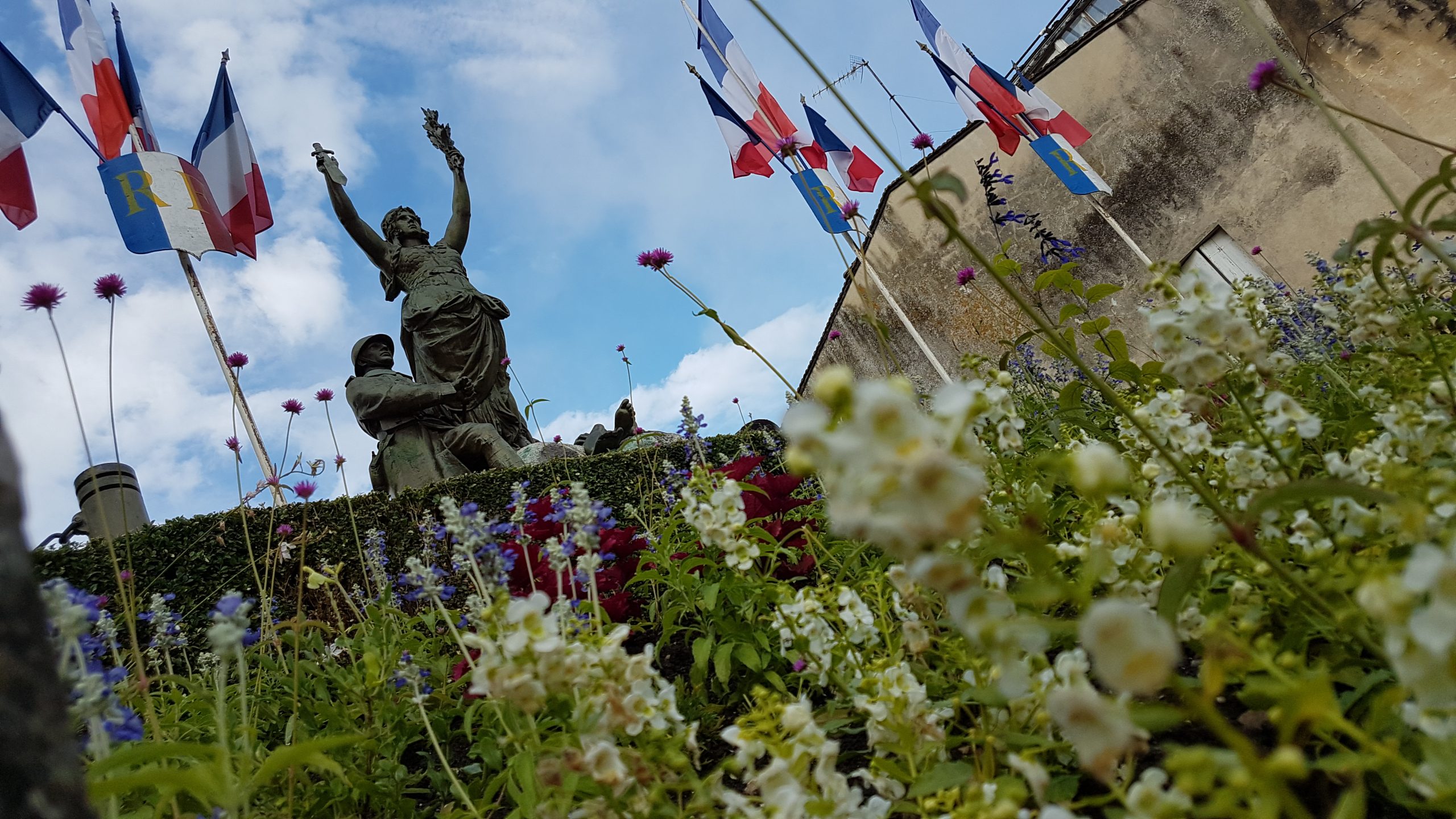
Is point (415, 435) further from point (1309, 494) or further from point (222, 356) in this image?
point (1309, 494)

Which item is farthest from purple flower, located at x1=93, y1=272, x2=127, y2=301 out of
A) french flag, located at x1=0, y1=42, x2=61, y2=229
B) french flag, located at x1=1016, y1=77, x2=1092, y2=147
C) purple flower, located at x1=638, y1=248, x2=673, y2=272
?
french flag, located at x1=1016, y1=77, x2=1092, y2=147

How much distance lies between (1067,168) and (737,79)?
12.5 ft

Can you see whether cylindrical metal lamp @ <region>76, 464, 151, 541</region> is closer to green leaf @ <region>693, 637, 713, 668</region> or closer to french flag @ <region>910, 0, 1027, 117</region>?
green leaf @ <region>693, 637, 713, 668</region>

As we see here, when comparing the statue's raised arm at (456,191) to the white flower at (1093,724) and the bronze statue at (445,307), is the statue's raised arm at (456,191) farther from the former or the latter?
the white flower at (1093,724)

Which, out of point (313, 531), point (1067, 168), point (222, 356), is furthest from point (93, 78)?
point (1067, 168)

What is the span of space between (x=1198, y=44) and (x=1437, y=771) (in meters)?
11.3

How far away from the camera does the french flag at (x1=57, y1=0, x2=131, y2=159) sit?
874 cm

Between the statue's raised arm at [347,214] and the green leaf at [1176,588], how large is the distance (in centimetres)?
974

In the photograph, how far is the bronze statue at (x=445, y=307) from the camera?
8469mm

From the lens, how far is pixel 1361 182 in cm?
794

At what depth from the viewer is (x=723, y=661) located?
1.81 m

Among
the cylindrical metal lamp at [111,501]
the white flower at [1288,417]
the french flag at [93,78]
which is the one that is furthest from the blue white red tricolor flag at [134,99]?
the white flower at [1288,417]

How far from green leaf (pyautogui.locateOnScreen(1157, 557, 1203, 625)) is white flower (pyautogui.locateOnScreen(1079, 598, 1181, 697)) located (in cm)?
27

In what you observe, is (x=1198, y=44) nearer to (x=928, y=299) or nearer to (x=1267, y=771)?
(x=928, y=299)
